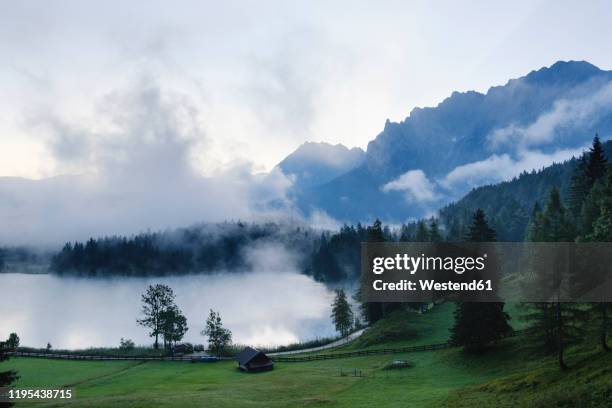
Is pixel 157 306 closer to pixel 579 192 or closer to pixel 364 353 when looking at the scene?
pixel 364 353

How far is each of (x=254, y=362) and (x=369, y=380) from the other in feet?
73.6

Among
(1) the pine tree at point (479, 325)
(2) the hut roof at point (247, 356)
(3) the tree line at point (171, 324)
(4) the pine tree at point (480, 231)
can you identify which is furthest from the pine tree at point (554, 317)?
(3) the tree line at point (171, 324)

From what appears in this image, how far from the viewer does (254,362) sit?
2729 inches

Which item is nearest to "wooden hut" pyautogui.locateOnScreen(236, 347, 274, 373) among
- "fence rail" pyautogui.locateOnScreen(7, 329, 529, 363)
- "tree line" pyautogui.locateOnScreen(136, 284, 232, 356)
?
"fence rail" pyautogui.locateOnScreen(7, 329, 529, 363)

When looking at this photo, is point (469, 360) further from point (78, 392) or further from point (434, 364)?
point (78, 392)

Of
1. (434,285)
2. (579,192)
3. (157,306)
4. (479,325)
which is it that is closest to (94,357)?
(157,306)

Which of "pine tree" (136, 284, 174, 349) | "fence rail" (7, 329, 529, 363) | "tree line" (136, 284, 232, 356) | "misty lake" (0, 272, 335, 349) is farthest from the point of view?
"misty lake" (0, 272, 335, 349)

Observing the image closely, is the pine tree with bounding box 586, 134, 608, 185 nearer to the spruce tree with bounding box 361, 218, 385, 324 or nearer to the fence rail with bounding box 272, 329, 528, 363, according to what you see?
the spruce tree with bounding box 361, 218, 385, 324

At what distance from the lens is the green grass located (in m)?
33.4

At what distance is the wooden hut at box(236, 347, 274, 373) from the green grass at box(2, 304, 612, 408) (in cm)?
151

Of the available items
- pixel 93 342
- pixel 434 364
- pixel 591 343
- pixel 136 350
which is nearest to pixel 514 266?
pixel 434 364

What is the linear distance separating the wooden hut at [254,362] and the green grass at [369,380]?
151 cm

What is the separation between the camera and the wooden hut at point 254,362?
68688 millimetres

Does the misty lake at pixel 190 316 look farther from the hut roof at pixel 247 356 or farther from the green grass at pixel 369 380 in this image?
the green grass at pixel 369 380
